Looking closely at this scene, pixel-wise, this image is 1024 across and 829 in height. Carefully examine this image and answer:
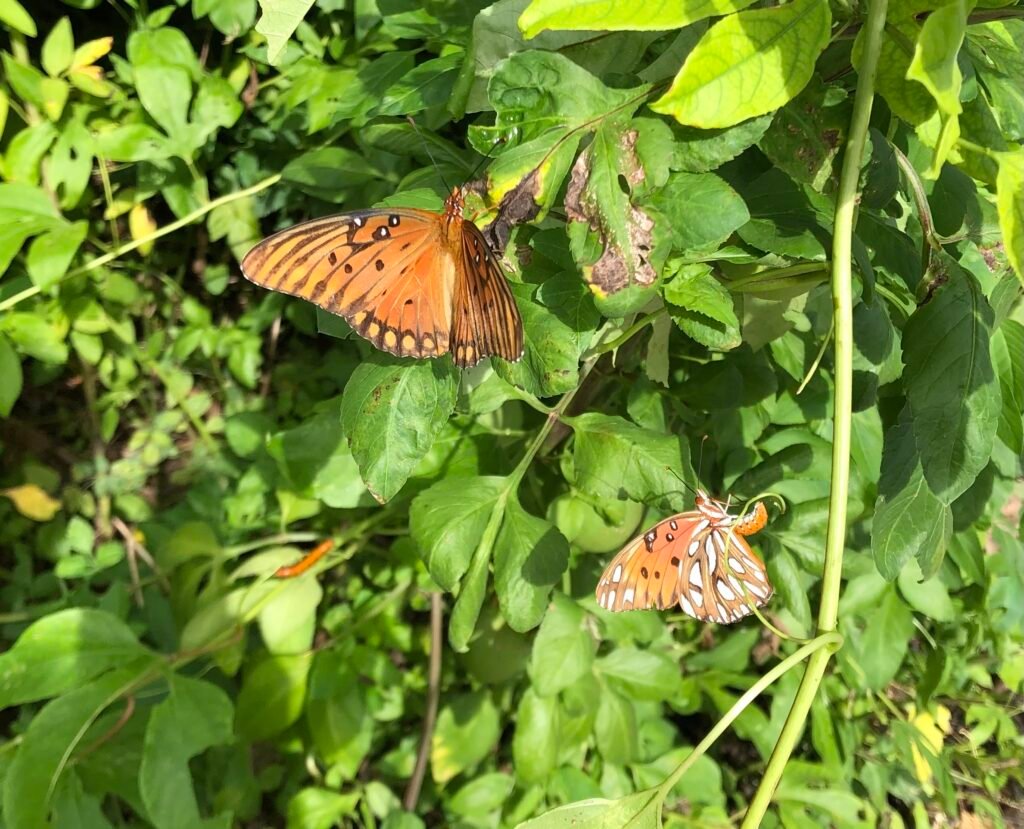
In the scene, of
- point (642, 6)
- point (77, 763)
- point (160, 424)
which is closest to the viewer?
point (642, 6)

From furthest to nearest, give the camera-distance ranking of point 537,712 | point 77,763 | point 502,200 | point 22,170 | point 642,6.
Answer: point 22,170, point 537,712, point 77,763, point 502,200, point 642,6

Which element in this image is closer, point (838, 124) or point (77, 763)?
point (838, 124)

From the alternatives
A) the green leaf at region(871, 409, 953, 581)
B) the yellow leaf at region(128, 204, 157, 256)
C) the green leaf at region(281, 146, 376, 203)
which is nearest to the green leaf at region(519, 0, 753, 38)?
the green leaf at region(871, 409, 953, 581)

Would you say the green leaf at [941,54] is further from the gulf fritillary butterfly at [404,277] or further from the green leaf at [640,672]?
the green leaf at [640,672]

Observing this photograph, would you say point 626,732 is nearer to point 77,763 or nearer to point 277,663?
point 277,663

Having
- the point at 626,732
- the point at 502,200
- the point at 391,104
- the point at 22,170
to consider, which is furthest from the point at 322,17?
the point at 626,732

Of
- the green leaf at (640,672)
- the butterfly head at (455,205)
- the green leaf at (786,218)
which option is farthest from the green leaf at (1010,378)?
the green leaf at (640,672)

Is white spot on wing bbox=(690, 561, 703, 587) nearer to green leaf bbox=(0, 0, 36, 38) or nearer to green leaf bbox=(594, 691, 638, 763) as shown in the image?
green leaf bbox=(594, 691, 638, 763)
